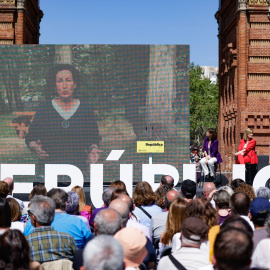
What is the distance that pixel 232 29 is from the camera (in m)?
27.9

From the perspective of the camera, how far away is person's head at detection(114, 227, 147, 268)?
16.0 feet

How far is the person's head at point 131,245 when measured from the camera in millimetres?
4867

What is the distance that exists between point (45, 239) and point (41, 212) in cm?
31

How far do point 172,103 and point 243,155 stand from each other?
4588 millimetres

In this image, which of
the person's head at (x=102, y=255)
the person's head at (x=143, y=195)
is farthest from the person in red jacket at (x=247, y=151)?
the person's head at (x=102, y=255)

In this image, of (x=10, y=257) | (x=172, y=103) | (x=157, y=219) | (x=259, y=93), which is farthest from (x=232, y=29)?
(x=10, y=257)

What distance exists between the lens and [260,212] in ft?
19.8

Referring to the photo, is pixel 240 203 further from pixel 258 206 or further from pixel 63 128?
pixel 63 128

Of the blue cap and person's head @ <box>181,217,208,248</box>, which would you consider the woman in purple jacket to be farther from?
person's head @ <box>181,217,208,248</box>

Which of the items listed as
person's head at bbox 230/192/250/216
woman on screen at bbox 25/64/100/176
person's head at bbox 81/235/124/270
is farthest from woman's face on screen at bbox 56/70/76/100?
person's head at bbox 81/235/124/270

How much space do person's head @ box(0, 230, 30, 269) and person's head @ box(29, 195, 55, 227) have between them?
156 cm

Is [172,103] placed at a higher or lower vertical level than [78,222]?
higher

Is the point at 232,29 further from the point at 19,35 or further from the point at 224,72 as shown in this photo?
the point at 19,35

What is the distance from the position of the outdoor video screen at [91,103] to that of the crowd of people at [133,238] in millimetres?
12315
